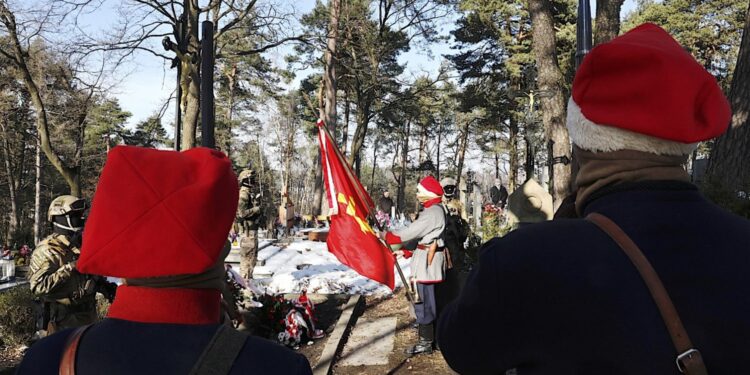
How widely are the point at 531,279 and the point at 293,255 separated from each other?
13314 millimetres

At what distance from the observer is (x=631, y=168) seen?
4.43 ft

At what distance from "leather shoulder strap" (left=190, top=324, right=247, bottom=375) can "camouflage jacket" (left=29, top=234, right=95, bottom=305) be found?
3730mm

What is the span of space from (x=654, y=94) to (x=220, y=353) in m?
1.20

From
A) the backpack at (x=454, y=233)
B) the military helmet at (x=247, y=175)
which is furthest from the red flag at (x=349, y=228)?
the military helmet at (x=247, y=175)

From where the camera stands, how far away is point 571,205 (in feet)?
5.38

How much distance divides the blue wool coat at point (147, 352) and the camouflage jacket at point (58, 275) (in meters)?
3.45

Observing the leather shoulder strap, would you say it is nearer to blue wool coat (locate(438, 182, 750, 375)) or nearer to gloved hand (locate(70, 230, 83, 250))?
blue wool coat (locate(438, 182, 750, 375))

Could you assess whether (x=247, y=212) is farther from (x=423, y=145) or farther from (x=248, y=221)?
(x=423, y=145)

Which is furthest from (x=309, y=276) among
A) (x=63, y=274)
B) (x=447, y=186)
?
(x=63, y=274)

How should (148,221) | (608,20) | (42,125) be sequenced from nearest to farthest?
(148,221)
(608,20)
(42,125)

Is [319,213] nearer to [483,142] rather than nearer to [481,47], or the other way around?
[481,47]

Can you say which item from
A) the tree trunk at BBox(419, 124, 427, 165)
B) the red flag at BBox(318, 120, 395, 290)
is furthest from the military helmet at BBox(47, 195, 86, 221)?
the tree trunk at BBox(419, 124, 427, 165)

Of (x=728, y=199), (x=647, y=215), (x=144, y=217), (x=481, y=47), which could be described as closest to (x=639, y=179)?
(x=647, y=215)

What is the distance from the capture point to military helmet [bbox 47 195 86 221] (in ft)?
15.6
